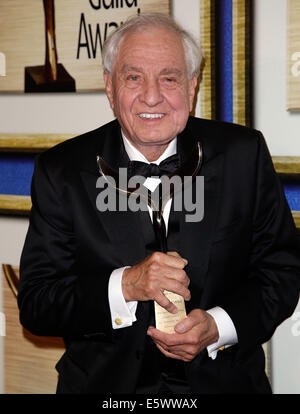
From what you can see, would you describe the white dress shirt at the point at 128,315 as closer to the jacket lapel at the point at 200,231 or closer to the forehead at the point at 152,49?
the jacket lapel at the point at 200,231

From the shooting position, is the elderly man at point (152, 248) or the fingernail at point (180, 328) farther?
the elderly man at point (152, 248)

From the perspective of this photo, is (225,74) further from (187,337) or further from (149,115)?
(187,337)

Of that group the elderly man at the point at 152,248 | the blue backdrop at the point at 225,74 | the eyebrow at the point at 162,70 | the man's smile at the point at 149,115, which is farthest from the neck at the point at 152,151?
the blue backdrop at the point at 225,74

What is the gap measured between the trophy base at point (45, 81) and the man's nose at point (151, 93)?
0.84m

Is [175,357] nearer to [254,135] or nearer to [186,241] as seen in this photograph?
[186,241]

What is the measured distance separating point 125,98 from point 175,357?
76 centimetres

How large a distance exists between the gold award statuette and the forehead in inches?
26.2

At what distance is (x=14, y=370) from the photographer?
289 centimetres

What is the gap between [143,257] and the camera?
6.10ft

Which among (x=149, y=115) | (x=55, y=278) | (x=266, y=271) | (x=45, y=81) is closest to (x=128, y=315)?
(x=55, y=278)

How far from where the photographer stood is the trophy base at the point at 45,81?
8.50 feet

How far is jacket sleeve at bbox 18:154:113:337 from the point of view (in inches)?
71.2

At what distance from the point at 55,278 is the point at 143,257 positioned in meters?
0.28

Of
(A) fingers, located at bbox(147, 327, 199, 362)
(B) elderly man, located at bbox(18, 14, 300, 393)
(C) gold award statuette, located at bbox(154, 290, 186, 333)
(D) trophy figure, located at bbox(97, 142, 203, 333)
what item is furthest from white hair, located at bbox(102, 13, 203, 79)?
(A) fingers, located at bbox(147, 327, 199, 362)
